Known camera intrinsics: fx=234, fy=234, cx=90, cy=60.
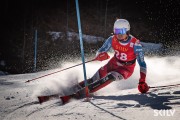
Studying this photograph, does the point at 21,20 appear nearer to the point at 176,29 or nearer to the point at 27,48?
the point at 27,48

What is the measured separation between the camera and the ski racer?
17.4 feet

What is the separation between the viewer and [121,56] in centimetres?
593

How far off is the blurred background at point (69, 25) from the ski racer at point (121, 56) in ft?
54.7

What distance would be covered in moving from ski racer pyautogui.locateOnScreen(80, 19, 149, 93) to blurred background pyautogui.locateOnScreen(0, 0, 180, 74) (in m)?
16.7

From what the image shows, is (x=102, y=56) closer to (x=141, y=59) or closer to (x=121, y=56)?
(x=121, y=56)

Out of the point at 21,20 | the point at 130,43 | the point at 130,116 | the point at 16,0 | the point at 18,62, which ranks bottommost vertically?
the point at 18,62

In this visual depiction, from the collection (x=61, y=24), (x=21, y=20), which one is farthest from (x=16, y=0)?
(x=61, y=24)

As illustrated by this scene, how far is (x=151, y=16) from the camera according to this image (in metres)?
29.2

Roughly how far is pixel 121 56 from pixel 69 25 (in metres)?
23.1

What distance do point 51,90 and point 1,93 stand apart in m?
1.32

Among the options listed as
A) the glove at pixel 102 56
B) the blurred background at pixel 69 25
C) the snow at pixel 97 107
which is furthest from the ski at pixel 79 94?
the blurred background at pixel 69 25

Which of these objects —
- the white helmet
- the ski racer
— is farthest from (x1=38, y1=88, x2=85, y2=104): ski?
the white helmet

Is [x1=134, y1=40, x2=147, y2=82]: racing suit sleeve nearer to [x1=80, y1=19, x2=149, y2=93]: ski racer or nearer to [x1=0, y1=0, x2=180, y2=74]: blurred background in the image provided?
[x1=80, y1=19, x2=149, y2=93]: ski racer

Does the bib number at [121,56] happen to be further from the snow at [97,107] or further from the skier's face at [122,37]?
the snow at [97,107]
